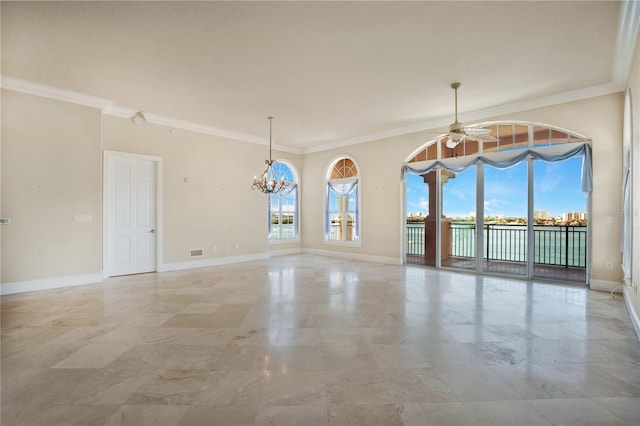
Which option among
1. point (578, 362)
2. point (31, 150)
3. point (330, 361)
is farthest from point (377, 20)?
point (31, 150)

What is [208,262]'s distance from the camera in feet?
23.4

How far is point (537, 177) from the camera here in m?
5.58

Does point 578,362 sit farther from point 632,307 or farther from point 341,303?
point 341,303

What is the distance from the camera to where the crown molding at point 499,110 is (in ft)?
15.6

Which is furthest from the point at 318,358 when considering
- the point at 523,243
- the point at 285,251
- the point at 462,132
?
the point at 285,251

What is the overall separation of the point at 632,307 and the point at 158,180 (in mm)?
7779

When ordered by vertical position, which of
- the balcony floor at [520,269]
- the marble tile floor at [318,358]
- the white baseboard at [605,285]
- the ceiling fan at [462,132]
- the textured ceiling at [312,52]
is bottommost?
the marble tile floor at [318,358]

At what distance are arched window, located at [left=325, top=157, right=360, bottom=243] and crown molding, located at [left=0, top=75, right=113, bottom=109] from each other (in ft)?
17.8

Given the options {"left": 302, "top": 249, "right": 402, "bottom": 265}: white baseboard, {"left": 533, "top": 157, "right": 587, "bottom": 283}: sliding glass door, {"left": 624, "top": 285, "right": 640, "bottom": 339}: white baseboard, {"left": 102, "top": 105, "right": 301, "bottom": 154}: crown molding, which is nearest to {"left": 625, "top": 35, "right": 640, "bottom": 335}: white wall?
{"left": 624, "top": 285, "right": 640, "bottom": 339}: white baseboard

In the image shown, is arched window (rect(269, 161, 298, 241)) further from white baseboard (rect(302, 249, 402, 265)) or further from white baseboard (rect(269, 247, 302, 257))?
white baseboard (rect(302, 249, 402, 265))

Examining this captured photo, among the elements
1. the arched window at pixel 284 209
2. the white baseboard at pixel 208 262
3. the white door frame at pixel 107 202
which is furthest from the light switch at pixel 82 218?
the arched window at pixel 284 209

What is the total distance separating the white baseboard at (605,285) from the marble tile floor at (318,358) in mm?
301

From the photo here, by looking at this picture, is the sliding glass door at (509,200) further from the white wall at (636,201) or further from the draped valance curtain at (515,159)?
the white wall at (636,201)

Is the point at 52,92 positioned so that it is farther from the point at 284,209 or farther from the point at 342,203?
the point at 342,203
